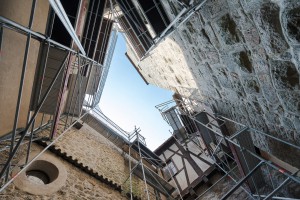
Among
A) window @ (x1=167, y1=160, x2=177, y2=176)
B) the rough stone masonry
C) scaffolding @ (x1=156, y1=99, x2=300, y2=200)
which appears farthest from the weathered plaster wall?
window @ (x1=167, y1=160, x2=177, y2=176)

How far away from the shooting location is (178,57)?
6289 millimetres

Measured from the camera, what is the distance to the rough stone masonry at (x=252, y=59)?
9.05ft

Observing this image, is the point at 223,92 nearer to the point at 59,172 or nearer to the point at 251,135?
the point at 251,135

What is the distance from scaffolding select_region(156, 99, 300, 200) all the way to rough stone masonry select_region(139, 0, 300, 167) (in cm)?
27

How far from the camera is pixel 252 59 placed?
346 centimetres

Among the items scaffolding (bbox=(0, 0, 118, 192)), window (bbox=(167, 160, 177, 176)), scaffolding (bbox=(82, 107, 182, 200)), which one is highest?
scaffolding (bbox=(0, 0, 118, 192))

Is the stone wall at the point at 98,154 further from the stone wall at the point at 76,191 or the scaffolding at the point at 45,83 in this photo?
the scaffolding at the point at 45,83

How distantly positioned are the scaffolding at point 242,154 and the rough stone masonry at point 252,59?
10.7 inches

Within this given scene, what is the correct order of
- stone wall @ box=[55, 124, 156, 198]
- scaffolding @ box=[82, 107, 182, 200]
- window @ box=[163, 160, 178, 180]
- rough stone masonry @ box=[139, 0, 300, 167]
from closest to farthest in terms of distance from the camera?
1. rough stone masonry @ box=[139, 0, 300, 167]
2. stone wall @ box=[55, 124, 156, 198]
3. scaffolding @ box=[82, 107, 182, 200]
4. window @ box=[163, 160, 178, 180]

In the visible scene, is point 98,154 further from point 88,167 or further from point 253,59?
point 253,59

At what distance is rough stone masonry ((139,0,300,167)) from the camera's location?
276 cm

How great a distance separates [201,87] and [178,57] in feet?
3.27

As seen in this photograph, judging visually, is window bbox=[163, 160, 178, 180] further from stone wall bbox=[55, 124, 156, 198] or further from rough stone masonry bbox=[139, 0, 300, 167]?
rough stone masonry bbox=[139, 0, 300, 167]

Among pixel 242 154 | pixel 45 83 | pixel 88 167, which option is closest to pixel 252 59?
pixel 242 154
